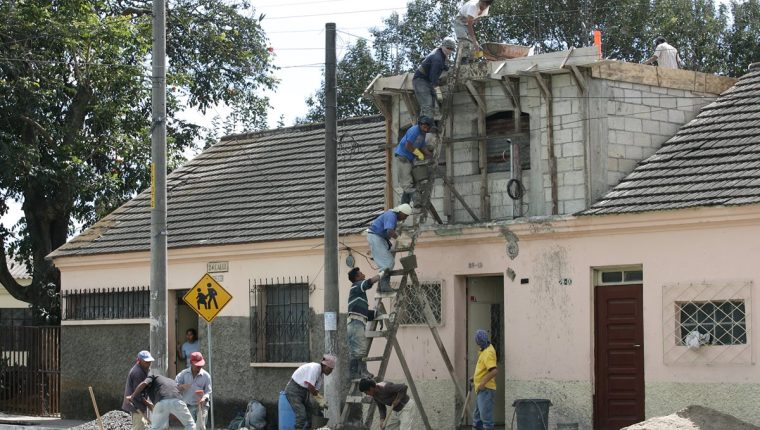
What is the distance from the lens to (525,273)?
67.8 ft

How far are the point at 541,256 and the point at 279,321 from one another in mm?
5813

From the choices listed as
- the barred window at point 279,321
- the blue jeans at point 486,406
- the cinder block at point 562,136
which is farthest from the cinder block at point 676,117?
the barred window at point 279,321

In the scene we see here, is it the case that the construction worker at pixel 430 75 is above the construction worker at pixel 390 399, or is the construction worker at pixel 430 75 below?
above

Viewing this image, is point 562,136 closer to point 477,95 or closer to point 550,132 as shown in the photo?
point 550,132

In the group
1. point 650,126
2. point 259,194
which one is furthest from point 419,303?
point 259,194

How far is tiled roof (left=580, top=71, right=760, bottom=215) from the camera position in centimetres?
1861

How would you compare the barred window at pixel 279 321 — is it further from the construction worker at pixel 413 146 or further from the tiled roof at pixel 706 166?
A: the tiled roof at pixel 706 166

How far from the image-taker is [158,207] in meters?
21.1

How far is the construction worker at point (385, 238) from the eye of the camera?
2022 centimetres

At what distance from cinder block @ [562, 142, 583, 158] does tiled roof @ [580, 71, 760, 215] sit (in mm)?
786

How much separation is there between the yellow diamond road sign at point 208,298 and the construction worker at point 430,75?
413cm

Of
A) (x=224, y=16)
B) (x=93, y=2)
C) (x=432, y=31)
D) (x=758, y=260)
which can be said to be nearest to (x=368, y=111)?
(x=432, y=31)

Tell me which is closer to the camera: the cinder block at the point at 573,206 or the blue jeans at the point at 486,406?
the blue jeans at the point at 486,406

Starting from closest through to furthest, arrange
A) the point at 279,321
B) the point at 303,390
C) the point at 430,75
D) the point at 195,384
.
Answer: the point at 303,390 < the point at 195,384 < the point at 430,75 < the point at 279,321
